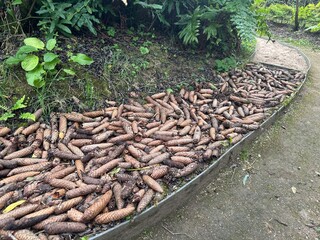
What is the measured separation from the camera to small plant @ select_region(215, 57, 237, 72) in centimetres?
481

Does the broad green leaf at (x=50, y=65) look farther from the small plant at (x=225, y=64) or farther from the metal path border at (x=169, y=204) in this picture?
the small plant at (x=225, y=64)

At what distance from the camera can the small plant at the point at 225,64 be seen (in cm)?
481

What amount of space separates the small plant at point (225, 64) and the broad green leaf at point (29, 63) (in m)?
3.02

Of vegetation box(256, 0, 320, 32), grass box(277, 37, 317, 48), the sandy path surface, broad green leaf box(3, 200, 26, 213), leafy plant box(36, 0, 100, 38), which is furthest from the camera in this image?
vegetation box(256, 0, 320, 32)

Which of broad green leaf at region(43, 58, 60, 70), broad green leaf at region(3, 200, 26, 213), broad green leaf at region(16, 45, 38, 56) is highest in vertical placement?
broad green leaf at region(16, 45, 38, 56)

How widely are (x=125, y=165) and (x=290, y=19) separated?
440 inches

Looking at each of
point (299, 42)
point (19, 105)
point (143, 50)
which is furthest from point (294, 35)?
point (19, 105)

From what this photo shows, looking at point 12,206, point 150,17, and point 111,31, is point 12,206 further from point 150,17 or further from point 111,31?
point 150,17

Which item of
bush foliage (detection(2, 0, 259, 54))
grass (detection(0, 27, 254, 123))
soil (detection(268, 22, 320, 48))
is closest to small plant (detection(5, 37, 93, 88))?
grass (detection(0, 27, 254, 123))

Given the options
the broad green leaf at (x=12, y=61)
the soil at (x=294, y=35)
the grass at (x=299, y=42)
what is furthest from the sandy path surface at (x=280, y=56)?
the broad green leaf at (x=12, y=61)

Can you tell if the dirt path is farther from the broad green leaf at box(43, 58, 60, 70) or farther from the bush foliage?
the broad green leaf at box(43, 58, 60, 70)

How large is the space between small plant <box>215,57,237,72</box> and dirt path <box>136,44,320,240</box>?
146cm

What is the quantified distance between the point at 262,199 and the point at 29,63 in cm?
287

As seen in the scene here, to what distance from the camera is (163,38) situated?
4.80m
